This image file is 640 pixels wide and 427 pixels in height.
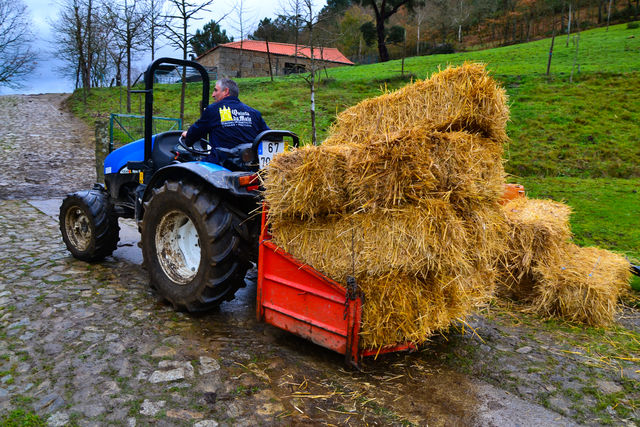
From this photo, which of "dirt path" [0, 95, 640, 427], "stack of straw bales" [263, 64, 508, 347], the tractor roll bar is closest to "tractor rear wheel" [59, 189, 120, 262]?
"dirt path" [0, 95, 640, 427]

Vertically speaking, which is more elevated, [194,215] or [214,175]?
[214,175]

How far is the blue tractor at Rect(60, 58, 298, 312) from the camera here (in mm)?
3797

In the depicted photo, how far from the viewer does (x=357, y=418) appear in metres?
2.77

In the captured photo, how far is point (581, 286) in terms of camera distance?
472cm

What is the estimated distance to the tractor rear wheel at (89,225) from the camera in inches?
212

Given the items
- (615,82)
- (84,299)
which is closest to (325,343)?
(84,299)

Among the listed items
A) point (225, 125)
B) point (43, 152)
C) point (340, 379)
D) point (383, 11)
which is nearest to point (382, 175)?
point (340, 379)

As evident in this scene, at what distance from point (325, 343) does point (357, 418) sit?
672mm

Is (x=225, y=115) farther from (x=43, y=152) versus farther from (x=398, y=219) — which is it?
(x=43, y=152)

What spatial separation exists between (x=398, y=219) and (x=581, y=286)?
282cm

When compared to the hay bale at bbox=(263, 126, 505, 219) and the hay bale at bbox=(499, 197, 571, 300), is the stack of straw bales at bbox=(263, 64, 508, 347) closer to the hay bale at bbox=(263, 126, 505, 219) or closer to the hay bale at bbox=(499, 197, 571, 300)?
the hay bale at bbox=(263, 126, 505, 219)

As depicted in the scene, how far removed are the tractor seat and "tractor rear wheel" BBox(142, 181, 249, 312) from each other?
0.86 meters

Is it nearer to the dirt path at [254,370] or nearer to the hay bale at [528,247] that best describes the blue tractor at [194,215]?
the dirt path at [254,370]

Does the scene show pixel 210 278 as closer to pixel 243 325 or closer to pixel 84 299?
pixel 243 325
